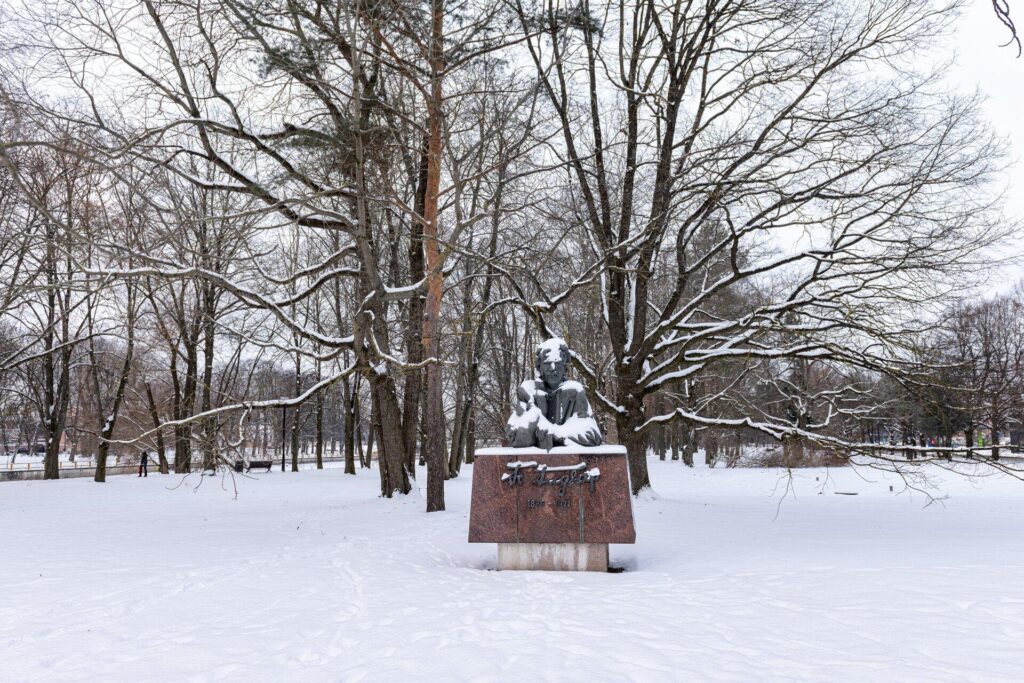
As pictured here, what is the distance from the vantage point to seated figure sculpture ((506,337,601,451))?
318 inches

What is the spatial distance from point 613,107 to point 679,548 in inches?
410

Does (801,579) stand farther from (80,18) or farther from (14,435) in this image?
(14,435)

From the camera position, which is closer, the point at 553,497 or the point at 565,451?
the point at 553,497

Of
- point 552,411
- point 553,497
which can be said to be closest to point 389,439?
point 552,411

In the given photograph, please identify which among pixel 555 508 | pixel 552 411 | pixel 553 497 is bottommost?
pixel 555 508

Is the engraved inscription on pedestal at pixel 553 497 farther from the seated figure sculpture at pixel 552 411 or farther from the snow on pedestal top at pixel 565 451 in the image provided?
the seated figure sculpture at pixel 552 411

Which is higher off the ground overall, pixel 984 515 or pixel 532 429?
pixel 532 429

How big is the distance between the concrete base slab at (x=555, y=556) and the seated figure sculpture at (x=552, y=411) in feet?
3.97

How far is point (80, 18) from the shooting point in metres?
8.48

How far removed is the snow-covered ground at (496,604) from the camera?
3.99 meters

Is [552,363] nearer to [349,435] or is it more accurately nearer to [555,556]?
[555,556]

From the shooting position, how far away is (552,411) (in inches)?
333

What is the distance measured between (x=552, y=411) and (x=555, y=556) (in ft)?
6.04

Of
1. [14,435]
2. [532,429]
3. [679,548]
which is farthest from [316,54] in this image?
[14,435]
